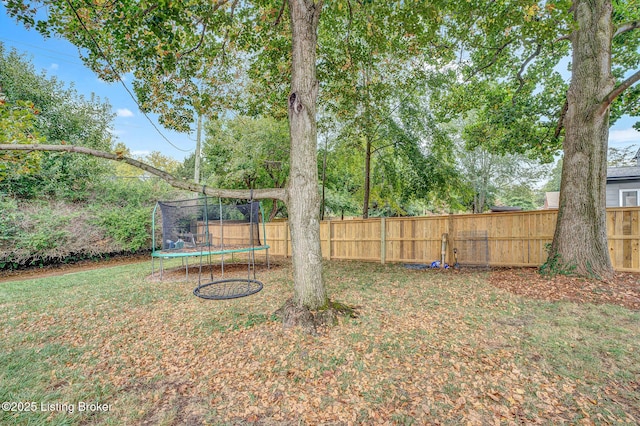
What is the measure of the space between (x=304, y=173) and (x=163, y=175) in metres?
1.72

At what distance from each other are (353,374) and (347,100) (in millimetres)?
6922

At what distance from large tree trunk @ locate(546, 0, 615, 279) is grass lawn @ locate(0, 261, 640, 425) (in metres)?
1.55

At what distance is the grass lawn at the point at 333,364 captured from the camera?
6.38ft

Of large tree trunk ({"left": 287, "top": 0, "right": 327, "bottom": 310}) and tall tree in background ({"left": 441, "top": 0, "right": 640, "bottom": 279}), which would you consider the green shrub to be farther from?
tall tree in background ({"left": 441, "top": 0, "right": 640, "bottom": 279})

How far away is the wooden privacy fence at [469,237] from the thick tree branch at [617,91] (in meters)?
2.15

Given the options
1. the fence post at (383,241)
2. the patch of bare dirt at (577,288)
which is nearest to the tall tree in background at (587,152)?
the patch of bare dirt at (577,288)

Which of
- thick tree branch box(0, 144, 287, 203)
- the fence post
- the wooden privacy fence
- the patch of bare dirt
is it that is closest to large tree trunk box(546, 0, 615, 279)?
the patch of bare dirt

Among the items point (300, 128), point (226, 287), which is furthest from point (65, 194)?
point (300, 128)

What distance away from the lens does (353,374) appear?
2.38 meters

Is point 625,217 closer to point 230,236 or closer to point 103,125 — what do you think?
point 230,236

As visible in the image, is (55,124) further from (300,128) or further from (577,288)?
(577,288)

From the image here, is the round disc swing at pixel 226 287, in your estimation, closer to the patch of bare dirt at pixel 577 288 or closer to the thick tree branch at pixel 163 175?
the thick tree branch at pixel 163 175

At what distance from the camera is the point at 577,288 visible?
4.22 metres

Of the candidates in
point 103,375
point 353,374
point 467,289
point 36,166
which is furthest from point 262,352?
point 36,166
